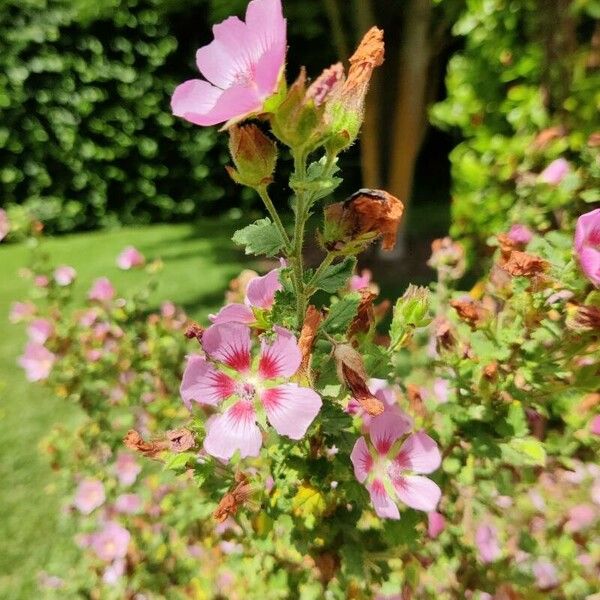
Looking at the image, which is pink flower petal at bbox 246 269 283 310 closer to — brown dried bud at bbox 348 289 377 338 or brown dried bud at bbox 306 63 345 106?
brown dried bud at bbox 348 289 377 338

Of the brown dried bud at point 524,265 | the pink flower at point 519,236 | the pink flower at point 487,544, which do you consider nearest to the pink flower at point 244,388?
the brown dried bud at point 524,265

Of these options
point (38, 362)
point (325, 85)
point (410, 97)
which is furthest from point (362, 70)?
point (410, 97)

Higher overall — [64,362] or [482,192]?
[482,192]

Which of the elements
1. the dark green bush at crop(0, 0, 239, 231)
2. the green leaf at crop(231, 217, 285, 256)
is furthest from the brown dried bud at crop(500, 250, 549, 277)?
the dark green bush at crop(0, 0, 239, 231)

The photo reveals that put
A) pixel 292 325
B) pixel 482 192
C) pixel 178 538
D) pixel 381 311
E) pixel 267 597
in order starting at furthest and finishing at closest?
pixel 482 192
pixel 178 538
pixel 267 597
pixel 381 311
pixel 292 325

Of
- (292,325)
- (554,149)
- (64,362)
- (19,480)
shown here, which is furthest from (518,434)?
(19,480)

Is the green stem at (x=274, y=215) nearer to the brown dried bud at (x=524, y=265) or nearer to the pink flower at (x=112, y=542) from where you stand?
the brown dried bud at (x=524, y=265)

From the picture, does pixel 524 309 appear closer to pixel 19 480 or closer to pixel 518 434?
pixel 518 434
